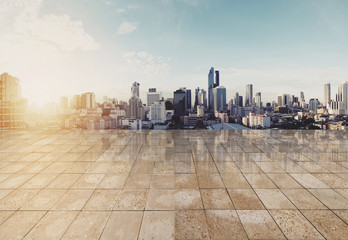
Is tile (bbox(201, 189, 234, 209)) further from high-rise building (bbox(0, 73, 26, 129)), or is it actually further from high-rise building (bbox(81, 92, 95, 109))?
high-rise building (bbox(81, 92, 95, 109))

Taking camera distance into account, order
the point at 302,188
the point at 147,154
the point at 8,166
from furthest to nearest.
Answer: the point at 147,154 < the point at 8,166 < the point at 302,188

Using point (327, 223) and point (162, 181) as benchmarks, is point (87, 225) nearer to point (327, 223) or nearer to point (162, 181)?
point (162, 181)

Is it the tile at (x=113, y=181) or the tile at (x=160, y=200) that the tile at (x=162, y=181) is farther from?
the tile at (x=113, y=181)

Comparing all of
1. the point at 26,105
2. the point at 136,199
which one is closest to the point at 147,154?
the point at 136,199

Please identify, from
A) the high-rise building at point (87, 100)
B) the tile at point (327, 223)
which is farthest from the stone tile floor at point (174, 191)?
the high-rise building at point (87, 100)

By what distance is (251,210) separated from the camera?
3936mm

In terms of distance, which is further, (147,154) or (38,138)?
(38,138)

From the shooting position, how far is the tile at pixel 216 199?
160 inches

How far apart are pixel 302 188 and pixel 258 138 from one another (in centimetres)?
560

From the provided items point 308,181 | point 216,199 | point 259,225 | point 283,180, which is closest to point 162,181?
point 216,199

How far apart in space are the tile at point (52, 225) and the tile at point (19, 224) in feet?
0.38

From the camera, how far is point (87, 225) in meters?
3.54

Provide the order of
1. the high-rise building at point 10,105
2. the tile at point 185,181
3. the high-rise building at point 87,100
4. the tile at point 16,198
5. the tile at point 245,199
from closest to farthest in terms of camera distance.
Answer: the tile at point 245,199 → the tile at point 16,198 → the tile at point 185,181 → the high-rise building at point 10,105 → the high-rise building at point 87,100

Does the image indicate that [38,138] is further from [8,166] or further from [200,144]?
[200,144]
